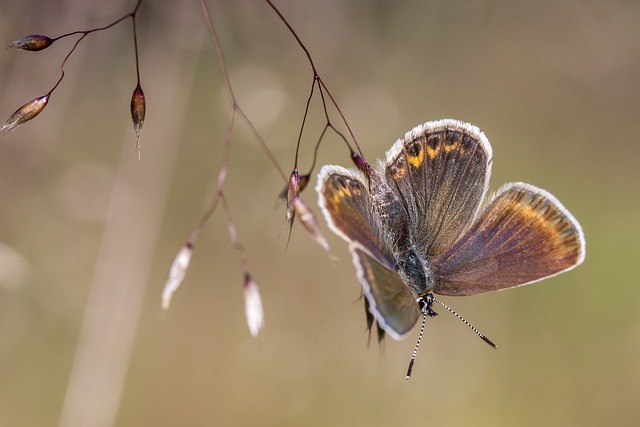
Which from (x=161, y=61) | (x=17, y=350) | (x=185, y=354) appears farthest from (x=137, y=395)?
(x=161, y=61)

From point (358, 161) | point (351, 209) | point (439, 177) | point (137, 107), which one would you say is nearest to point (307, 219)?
point (351, 209)

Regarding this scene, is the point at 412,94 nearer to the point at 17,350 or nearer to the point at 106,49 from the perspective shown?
the point at 106,49

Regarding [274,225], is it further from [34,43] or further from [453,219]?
[34,43]

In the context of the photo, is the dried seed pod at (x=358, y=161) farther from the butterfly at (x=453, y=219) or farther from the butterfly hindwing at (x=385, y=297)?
the butterfly hindwing at (x=385, y=297)

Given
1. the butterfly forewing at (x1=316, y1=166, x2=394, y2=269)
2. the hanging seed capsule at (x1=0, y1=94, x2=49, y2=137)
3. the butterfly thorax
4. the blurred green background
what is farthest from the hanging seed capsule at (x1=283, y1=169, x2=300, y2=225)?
the blurred green background

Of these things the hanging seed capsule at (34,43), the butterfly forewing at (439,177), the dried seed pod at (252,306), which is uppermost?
the butterfly forewing at (439,177)

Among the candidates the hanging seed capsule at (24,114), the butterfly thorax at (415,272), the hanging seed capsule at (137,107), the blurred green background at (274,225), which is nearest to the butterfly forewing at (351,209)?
the butterfly thorax at (415,272)
